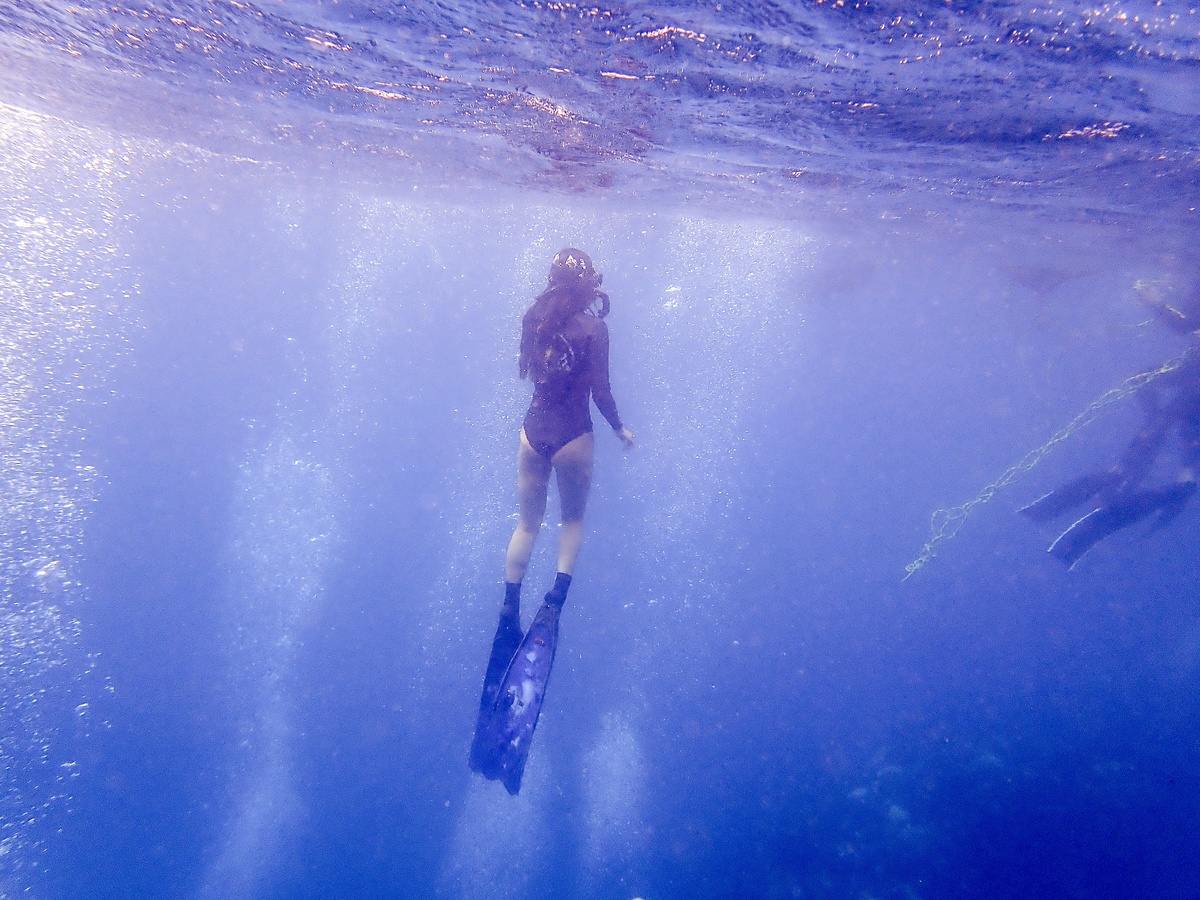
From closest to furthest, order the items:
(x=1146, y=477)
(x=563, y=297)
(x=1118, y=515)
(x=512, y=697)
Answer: (x=563, y=297), (x=512, y=697), (x=1118, y=515), (x=1146, y=477)

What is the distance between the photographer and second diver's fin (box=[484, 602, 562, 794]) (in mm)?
5844

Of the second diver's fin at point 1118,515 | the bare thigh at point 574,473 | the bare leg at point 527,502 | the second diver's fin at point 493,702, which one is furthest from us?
the second diver's fin at point 1118,515

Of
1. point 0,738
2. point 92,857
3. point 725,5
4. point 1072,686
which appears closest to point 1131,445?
point 1072,686

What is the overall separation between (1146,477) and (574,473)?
598 inches

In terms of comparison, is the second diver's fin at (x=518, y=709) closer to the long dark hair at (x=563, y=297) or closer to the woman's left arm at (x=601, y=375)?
the woman's left arm at (x=601, y=375)

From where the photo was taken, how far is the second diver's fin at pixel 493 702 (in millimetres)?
5871

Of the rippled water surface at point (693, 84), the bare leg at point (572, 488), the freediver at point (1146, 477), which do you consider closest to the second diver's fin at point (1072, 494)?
the freediver at point (1146, 477)

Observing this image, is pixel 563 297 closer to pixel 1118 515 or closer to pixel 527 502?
pixel 527 502

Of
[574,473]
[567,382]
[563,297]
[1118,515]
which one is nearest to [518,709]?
[574,473]

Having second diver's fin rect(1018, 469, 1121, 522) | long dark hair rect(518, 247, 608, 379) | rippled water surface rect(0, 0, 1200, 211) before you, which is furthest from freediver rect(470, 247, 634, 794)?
second diver's fin rect(1018, 469, 1121, 522)

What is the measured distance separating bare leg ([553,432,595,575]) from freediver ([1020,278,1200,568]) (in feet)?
39.6

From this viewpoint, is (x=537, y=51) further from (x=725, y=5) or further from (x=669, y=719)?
(x=669, y=719)

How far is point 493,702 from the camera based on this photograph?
598 cm

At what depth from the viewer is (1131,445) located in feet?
48.5
